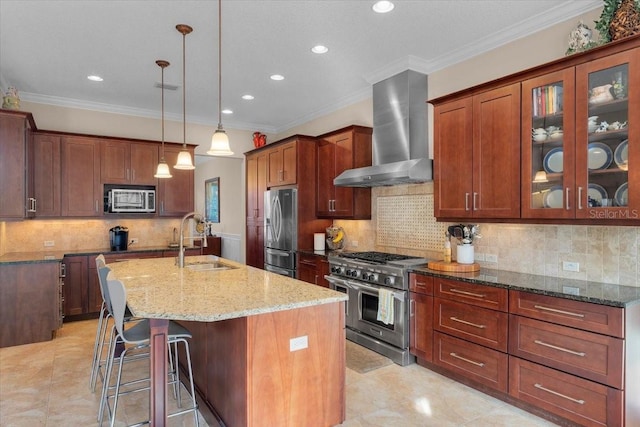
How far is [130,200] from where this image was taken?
5.43 metres

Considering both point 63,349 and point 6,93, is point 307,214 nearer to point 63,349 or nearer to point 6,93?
point 63,349

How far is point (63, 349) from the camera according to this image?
3945 mm

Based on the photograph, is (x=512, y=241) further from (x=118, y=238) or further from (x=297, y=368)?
(x=118, y=238)

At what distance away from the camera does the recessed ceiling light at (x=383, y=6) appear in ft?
9.41

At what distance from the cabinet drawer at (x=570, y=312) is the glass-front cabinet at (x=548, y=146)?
23.5 inches

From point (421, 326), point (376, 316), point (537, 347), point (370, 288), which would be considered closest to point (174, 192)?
point (370, 288)

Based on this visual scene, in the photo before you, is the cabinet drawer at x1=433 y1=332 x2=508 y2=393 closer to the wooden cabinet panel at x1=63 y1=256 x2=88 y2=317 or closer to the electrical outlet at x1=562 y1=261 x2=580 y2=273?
the electrical outlet at x1=562 y1=261 x2=580 y2=273

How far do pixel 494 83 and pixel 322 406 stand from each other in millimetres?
2702

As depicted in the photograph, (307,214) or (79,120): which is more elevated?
(79,120)

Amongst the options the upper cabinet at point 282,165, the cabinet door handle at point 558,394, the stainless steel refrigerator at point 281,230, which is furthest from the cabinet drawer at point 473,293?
the upper cabinet at point 282,165

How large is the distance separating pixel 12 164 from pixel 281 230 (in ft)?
10.3

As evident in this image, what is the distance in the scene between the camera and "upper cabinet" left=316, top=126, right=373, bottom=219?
475 cm

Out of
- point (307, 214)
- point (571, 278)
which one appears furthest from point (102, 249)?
point (571, 278)

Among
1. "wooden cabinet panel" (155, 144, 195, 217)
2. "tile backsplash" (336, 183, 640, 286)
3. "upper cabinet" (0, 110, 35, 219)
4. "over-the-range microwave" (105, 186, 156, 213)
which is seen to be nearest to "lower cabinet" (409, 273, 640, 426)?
"tile backsplash" (336, 183, 640, 286)
